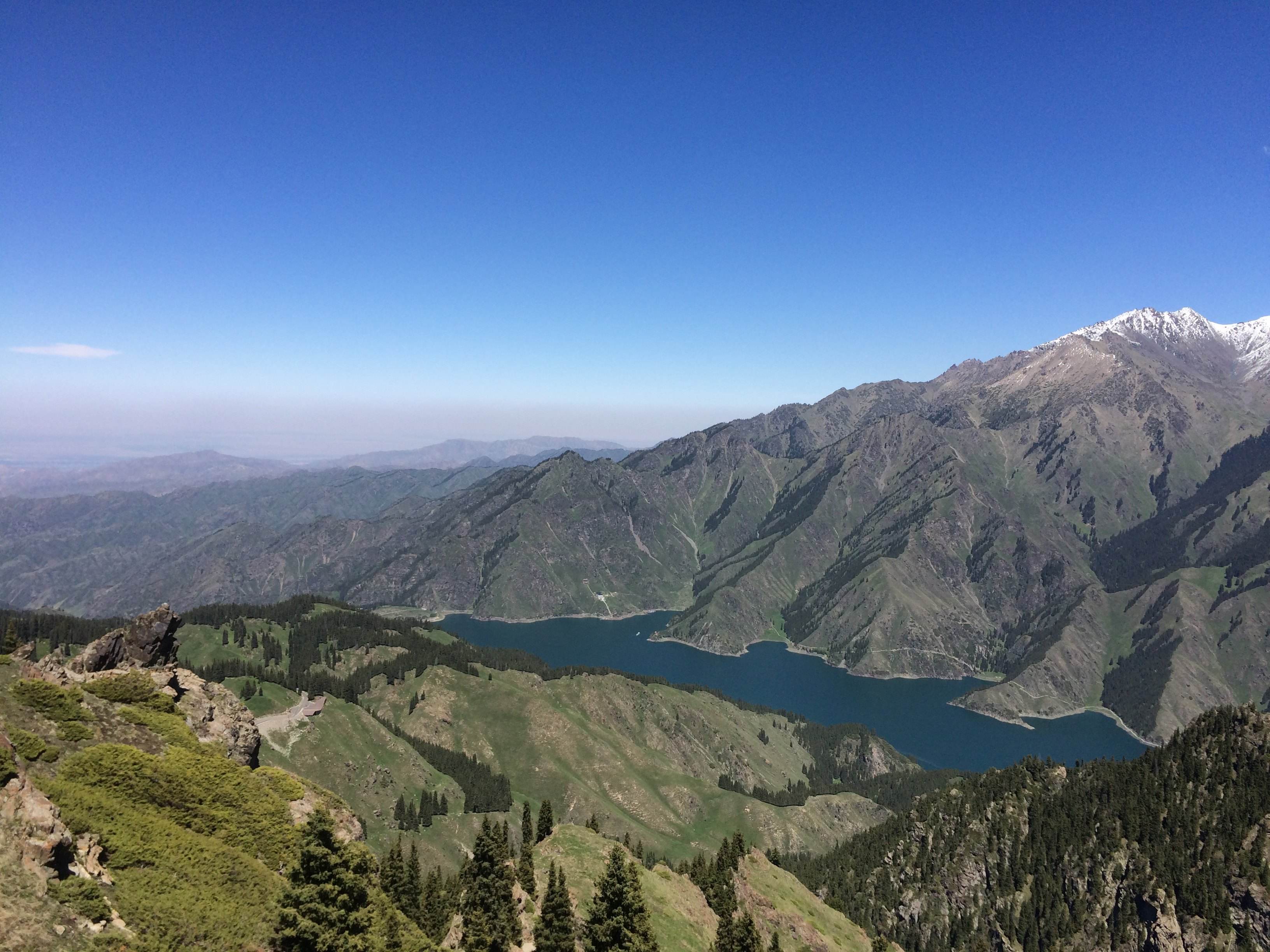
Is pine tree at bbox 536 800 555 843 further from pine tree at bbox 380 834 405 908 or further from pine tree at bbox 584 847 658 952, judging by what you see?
pine tree at bbox 584 847 658 952

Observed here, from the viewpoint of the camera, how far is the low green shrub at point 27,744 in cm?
3647

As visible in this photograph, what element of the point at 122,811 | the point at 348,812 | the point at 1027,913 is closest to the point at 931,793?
the point at 1027,913

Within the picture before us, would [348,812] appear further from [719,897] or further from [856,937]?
[856,937]

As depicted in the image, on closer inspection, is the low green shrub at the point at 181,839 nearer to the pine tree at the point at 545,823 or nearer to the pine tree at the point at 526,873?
the pine tree at the point at 526,873

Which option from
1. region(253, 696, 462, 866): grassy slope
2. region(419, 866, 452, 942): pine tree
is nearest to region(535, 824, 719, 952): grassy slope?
region(419, 866, 452, 942): pine tree

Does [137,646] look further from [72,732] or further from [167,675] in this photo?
[72,732]

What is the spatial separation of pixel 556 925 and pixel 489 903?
8.05 metres

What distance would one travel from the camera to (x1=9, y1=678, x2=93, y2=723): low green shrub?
43.4 meters

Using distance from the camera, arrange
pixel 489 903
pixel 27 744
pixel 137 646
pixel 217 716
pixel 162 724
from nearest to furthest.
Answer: pixel 27 744, pixel 162 724, pixel 489 903, pixel 217 716, pixel 137 646

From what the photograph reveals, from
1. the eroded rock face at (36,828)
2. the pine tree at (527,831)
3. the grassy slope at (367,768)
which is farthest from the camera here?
the grassy slope at (367,768)

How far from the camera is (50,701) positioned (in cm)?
4412

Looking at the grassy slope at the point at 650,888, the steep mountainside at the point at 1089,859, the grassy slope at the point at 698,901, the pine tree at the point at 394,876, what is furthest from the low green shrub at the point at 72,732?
the steep mountainside at the point at 1089,859

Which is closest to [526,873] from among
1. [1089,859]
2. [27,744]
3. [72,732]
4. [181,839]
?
[181,839]

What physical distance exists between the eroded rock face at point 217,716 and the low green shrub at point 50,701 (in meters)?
12.3
